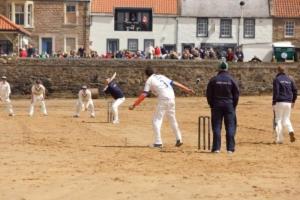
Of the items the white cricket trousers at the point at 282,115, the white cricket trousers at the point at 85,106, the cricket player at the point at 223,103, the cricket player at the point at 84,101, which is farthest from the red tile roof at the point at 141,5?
the cricket player at the point at 223,103

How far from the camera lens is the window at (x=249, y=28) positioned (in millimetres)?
74125

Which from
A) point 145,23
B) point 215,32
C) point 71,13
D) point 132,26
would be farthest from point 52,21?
point 215,32

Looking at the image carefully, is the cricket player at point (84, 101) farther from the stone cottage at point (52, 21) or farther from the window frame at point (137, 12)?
the window frame at point (137, 12)

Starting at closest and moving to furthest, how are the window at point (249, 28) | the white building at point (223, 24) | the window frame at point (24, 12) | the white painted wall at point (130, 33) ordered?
1. the window frame at point (24, 12)
2. the white painted wall at point (130, 33)
3. the white building at point (223, 24)
4. the window at point (249, 28)

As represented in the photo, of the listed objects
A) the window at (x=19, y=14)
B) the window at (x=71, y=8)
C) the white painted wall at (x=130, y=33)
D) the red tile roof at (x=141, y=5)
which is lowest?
the white painted wall at (x=130, y=33)

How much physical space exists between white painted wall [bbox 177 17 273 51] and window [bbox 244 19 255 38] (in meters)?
0.25

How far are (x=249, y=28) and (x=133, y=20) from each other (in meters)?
9.23

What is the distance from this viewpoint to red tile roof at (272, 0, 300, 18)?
74438 mm

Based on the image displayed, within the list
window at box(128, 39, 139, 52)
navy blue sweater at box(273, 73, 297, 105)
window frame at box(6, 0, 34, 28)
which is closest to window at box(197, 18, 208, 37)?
window at box(128, 39, 139, 52)

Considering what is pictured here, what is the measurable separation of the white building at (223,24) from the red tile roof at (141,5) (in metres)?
0.94

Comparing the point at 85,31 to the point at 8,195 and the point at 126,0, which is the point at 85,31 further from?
the point at 8,195

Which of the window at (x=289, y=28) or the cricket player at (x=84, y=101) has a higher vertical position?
the window at (x=289, y=28)

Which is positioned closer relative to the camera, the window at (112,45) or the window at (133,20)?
the window at (112,45)

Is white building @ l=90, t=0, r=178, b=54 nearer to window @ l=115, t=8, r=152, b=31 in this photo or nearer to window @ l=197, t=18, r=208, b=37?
window @ l=115, t=8, r=152, b=31
